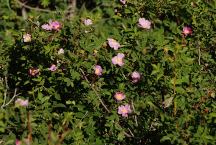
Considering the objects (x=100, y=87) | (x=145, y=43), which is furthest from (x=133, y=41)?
(x=100, y=87)

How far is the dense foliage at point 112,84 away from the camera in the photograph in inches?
108

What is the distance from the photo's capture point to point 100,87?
3.08m

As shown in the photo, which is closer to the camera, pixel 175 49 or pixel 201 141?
pixel 201 141

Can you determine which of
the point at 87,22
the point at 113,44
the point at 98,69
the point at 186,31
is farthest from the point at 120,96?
the point at 186,31

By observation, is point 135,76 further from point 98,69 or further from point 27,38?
point 27,38

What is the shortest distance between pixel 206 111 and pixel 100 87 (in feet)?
2.54

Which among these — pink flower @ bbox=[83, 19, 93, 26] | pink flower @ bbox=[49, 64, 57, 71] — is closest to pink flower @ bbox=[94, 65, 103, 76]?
pink flower @ bbox=[49, 64, 57, 71]

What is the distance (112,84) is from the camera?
3.14 meters

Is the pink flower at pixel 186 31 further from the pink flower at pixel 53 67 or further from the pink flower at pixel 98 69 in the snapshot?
the pink flower at pixel 53 67

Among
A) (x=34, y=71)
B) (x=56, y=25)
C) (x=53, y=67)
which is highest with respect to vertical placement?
(x=56, y=25)

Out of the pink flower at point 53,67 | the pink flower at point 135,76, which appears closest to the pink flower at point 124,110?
the pink flower at point 135,76

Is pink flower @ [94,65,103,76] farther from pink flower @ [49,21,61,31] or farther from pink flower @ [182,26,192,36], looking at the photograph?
pink flower @ [182,26,192,36]

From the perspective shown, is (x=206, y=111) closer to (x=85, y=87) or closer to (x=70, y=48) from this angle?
(x=85, y=87)

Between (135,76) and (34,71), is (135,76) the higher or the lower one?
the higher one
